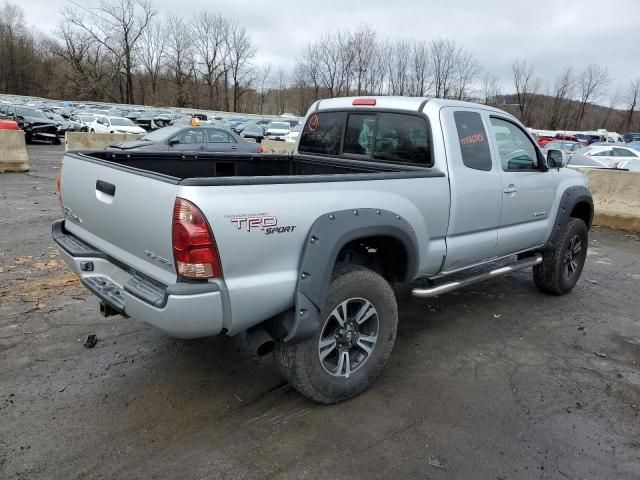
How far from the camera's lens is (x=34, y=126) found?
2497cm

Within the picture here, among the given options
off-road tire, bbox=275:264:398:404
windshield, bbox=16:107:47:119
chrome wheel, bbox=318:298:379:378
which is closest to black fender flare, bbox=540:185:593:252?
off-road tire, bbox=275:264:398:404

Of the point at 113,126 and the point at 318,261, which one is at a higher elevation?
the point at 113,126

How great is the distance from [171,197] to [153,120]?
43720 mm

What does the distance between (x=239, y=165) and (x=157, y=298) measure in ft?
8.11

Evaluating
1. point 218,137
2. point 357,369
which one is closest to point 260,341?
point 357,369

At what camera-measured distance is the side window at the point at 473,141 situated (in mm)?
3982

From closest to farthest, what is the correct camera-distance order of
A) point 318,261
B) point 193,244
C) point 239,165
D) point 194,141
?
point 193,244 → point 318,261 → point 239,165 → point 194,141

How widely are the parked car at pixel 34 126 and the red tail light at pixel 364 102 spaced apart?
1011 inches

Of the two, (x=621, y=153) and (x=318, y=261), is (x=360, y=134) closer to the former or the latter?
(x=318, y=261)

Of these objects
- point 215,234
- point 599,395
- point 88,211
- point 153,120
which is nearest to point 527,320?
point 599,395

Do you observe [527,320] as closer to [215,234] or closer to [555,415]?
[555,415]

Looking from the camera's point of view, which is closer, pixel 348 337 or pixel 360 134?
pixel 348 337

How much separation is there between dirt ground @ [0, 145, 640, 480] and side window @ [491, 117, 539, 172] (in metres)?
1.56

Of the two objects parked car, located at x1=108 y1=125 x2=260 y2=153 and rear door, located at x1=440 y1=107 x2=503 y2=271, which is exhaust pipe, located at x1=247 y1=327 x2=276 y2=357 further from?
parked car, located at x1=108 y1=125 x2=260 y2=153
